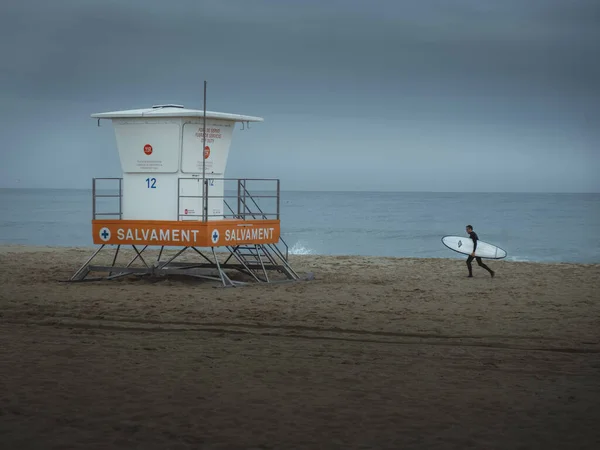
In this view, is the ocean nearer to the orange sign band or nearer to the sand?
the orange sign band

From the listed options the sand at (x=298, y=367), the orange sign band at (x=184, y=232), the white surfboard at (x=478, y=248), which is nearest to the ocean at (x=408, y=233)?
the white surfboard at (x=478, y=248)

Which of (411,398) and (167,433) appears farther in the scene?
(411,398)

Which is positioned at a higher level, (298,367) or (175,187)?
(175,187)

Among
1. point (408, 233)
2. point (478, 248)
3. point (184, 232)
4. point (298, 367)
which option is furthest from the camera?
point (408, 233)

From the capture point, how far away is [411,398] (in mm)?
8992

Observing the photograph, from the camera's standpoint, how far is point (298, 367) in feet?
34.5

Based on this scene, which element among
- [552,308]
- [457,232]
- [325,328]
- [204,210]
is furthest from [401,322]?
[457,232]

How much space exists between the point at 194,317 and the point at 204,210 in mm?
5092

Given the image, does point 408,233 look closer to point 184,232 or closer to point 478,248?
point 478,248

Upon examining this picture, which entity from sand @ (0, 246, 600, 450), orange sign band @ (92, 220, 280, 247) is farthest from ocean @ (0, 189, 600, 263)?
sand @ (0, 246, 600, 450)

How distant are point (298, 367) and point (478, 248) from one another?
46.3ft

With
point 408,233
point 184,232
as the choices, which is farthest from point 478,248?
point 408,233

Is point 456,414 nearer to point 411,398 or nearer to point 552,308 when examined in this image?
point 411,398

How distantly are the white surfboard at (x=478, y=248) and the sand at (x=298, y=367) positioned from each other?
12.7ft
